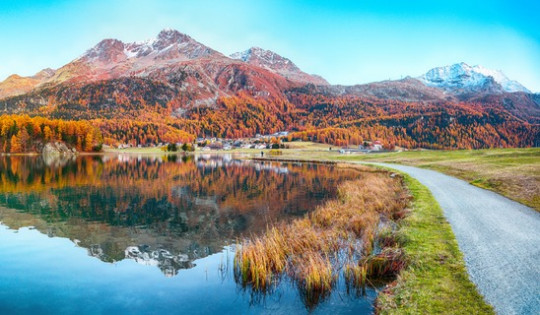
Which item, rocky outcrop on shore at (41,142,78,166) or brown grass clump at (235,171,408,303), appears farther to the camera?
rocky outcrop on shore at (41,142,78,166)

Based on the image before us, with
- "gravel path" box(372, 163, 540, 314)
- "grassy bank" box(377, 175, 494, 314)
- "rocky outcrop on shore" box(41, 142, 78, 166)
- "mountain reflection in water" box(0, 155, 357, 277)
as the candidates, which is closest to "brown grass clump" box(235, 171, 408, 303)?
"grassy bank" box(377, 175, 494, 314)

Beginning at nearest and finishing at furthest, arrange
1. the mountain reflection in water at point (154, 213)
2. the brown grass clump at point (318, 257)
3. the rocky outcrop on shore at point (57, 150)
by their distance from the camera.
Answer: the brown grass clump at point (318, 257) → the mountain reflection in water at point (154, 213) → the rocky outcrop on shore at point (57, 150)

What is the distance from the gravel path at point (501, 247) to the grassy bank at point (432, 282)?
37 cm

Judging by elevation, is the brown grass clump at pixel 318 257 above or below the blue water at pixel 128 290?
above

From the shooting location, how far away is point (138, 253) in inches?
685

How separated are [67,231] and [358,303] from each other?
19.7m

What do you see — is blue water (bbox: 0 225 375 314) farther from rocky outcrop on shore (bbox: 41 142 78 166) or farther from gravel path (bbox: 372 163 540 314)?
rocky outcrop on shore (bbox: 41 142 78 166)

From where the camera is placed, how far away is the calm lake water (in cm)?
1149

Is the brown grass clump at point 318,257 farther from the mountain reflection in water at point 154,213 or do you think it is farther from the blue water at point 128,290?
the mountain reflection in water at point 154,213

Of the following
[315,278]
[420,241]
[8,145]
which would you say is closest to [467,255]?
[420,241]

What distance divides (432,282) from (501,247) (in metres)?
4.82

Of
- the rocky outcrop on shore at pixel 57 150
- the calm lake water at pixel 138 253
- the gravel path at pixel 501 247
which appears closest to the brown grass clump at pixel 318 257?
the calm lake water at pixel 138 253

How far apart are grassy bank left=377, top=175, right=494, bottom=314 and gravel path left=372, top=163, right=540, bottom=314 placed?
375 millimetres

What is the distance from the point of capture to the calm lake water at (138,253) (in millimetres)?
11492
